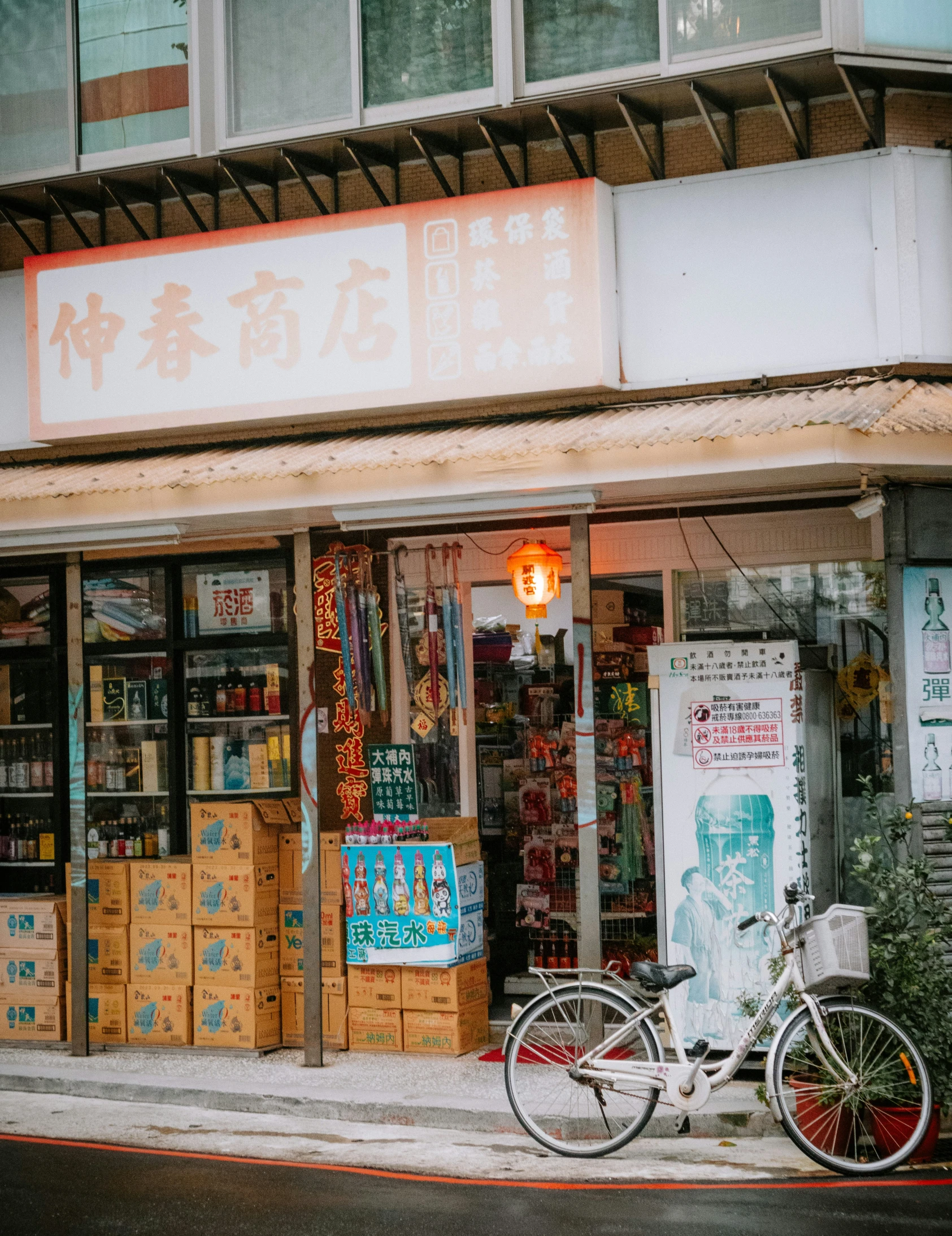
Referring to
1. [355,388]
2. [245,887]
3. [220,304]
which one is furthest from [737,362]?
[245,887]

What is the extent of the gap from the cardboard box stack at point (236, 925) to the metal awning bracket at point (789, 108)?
5734mm

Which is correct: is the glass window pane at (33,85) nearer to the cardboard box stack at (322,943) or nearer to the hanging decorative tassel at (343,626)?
the hanging decorative tassel at (343,626)

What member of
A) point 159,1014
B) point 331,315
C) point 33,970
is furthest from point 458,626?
point 33,970

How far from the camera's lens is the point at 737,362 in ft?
29.4

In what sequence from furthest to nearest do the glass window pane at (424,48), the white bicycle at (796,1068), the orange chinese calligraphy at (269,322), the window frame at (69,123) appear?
the window frame at (69,123)
the orange chinese calligraphy at (269,322)
the glass window pane at (424,48)
the white bicycle at (796,1068)

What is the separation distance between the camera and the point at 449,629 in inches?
387

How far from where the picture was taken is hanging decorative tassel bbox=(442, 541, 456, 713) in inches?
387

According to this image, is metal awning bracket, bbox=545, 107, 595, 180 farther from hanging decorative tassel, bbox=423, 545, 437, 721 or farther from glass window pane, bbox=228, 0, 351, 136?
hanging decorative tassel, bbox=423, 545, 437, 721

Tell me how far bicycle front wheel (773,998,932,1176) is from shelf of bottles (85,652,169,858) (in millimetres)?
6076

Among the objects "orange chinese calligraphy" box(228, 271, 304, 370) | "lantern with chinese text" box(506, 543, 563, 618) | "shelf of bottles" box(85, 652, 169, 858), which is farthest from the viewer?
"shelf of bottles" box(85, 652, 169, 858)

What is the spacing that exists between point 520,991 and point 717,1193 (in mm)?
3960

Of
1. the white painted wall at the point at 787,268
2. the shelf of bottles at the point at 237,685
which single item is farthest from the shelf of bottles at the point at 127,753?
the white painted wall at the point at 787,268

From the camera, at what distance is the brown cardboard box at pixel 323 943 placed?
31.9ft

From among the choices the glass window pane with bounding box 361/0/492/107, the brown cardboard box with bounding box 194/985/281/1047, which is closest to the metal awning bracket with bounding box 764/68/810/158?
the glass window pane with bounding box 361/0/492/107
